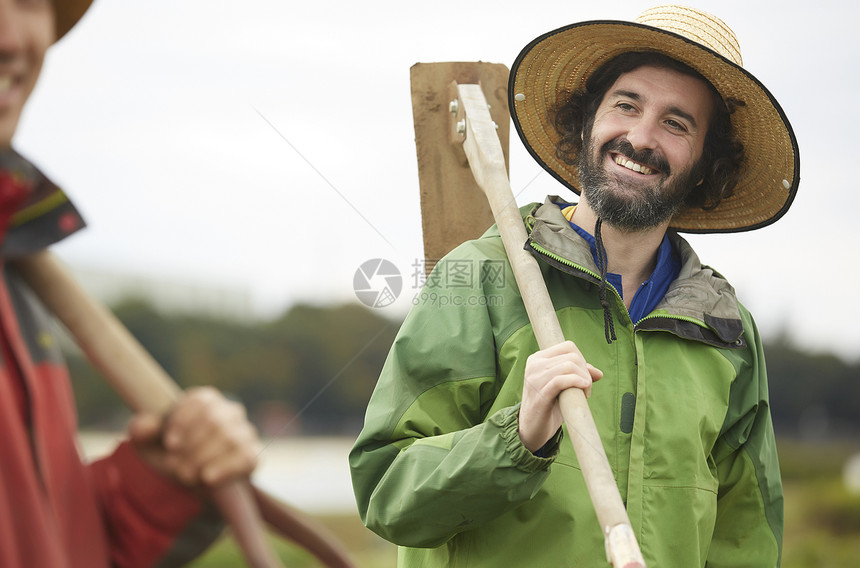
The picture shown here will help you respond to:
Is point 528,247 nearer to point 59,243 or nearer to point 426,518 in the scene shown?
point 426,518

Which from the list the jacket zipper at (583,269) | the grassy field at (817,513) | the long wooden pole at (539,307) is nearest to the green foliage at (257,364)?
the long wooden pole at (539,307)

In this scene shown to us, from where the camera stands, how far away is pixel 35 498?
85 centimetres

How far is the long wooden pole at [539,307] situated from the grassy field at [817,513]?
577cm

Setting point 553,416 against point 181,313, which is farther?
point 553,416

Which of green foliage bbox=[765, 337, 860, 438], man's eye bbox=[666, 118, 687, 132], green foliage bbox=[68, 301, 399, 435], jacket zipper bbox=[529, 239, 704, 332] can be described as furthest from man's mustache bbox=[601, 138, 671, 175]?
green foliage bbox=[765, 337, 860, 438]

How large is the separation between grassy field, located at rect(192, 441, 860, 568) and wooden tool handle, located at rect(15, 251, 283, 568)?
22.9ft

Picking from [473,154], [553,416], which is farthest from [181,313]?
[473,154]

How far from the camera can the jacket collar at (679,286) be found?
213cm

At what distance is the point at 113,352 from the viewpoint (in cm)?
88

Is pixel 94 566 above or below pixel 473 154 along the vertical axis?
below

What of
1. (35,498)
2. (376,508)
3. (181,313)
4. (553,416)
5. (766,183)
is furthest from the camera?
(766,183)

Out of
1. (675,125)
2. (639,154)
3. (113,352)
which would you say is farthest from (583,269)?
(113,352)

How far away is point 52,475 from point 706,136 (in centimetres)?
210

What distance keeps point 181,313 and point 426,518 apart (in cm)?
102
